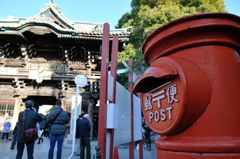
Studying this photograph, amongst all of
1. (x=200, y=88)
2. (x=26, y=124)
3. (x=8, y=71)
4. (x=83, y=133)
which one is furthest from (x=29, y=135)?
(x=8, y=71)

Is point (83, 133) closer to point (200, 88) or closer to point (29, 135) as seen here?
point (29, 135)

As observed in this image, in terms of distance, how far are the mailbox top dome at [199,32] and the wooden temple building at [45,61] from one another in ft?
38.8

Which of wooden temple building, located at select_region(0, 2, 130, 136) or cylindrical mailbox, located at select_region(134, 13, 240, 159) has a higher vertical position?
wooden temple building, located at select_region(0, 2, 130, 136)

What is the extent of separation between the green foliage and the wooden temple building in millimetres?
757

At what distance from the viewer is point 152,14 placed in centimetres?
1234

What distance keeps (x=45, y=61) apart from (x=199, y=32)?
1358 cm

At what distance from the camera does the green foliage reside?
39.4 ft

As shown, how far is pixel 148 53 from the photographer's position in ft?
5.31

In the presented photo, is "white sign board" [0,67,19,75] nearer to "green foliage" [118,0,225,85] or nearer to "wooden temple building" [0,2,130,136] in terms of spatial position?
"wooden temple building" [0,2,130,136]

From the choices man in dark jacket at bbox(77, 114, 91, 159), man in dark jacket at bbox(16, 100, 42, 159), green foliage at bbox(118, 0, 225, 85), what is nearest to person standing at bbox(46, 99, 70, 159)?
man in dark jacket at bbox(16, 100, 42, 159)

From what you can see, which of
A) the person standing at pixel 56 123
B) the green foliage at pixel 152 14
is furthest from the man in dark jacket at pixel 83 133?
the green foliage at pixel 152 14

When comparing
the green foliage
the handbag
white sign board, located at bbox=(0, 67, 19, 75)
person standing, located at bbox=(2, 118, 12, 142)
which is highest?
the green foliage

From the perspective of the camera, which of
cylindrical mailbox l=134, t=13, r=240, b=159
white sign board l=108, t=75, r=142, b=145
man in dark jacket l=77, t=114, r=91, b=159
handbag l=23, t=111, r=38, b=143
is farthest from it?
man in dark jacket l=77, t=114, r=91, b=159

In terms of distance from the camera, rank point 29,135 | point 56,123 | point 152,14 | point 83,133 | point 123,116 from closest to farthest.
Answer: point 123,116
point 29,135
point 56,123
point 83,133
point 152,14
